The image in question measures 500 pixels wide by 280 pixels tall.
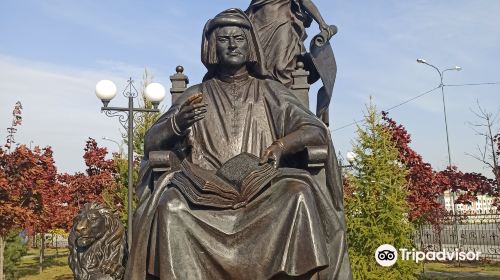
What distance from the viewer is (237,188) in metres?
3.14

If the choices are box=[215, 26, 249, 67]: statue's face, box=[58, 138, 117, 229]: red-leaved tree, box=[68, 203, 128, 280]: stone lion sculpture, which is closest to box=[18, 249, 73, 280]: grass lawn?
box=[58, 138, 117, 229]: red-leaved tree

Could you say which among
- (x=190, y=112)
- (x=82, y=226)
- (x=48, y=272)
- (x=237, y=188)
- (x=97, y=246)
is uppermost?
(x=190, y=112)

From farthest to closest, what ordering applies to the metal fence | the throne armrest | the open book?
→ the metal fence < the throne armrest < the open book

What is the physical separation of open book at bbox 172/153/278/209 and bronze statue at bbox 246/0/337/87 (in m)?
1.66

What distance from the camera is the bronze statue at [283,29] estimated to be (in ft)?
15.8

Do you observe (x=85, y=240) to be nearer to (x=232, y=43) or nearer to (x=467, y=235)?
(x=232, y=43)

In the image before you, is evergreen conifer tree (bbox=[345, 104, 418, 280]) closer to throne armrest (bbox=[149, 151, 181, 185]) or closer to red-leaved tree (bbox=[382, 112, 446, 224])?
red-leaved tree (bbox=[382, 112, 446, 224])

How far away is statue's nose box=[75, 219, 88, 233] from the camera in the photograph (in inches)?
166

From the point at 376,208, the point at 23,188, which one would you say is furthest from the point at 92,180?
the point at 376,208

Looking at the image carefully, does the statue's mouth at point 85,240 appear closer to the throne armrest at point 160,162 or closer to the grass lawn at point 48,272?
the throne armrest at point 160,162

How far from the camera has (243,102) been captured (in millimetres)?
3891

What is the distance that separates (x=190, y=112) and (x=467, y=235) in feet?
71.4

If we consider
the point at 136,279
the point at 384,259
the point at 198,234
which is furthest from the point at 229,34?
the point at 384,259

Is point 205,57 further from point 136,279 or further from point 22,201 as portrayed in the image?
point 22,201
